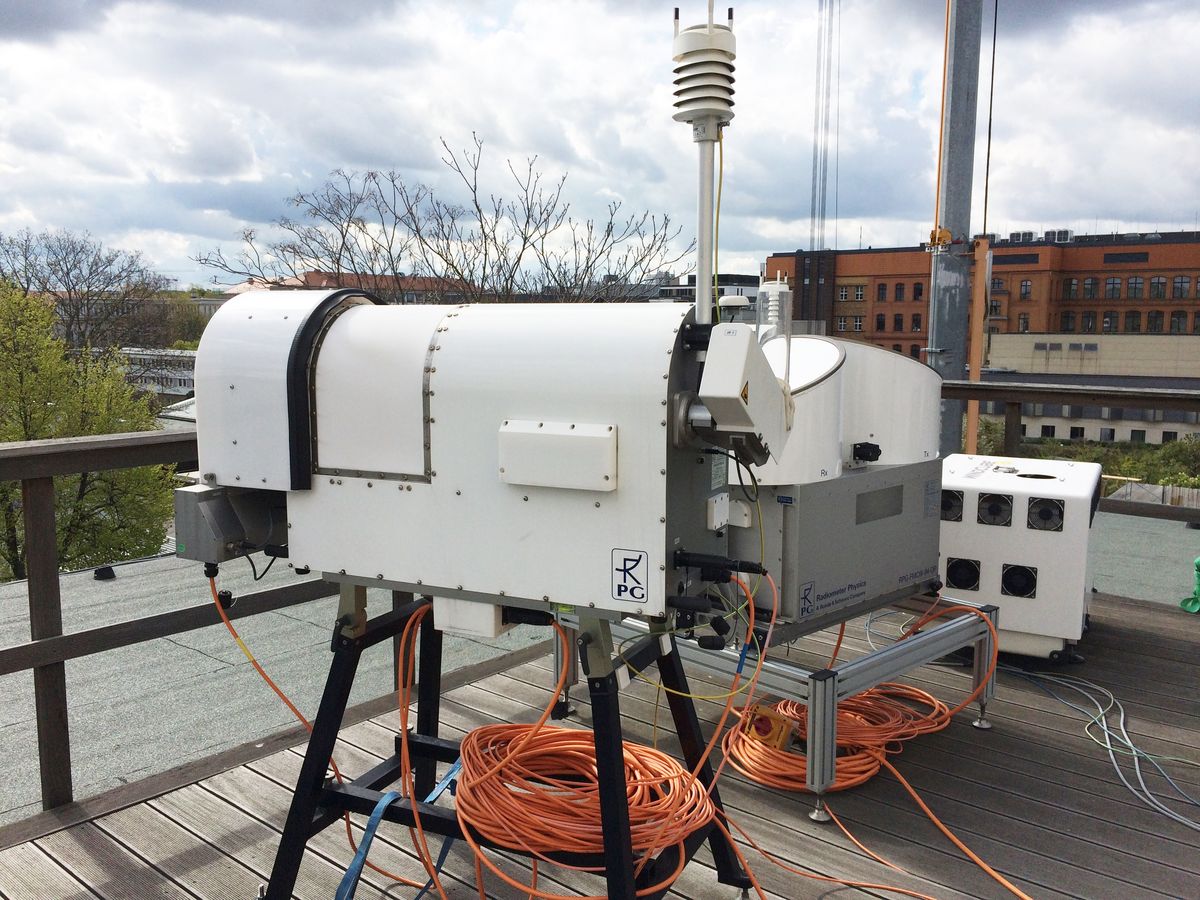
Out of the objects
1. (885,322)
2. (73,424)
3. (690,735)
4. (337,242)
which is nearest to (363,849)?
(690,735)

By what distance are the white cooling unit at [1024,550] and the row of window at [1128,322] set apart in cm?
5750

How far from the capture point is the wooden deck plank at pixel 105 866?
1.99m

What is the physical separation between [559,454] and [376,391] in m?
0.38

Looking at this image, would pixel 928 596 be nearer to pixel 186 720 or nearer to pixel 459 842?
pixel 459 842

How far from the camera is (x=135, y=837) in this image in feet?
7.18

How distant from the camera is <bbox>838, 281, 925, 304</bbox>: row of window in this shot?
2144 inches

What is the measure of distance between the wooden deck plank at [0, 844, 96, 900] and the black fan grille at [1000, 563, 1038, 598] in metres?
2.88

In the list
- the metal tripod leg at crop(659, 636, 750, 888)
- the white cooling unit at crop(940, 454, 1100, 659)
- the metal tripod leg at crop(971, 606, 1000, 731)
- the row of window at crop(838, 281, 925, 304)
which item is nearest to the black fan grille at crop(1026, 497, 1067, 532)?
the white cooling unit at crop(940, 454, 1100, 659)

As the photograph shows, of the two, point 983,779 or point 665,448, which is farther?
point 983,779

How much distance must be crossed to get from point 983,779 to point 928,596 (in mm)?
610

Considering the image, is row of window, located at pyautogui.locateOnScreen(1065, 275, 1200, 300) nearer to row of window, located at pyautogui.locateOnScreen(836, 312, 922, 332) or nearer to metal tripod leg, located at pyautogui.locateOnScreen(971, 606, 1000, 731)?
row of window, located at pyautogui.locateOnScreen(836, 312, 922, 332)

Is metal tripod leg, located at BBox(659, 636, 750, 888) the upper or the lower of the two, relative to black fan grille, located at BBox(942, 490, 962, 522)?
lower

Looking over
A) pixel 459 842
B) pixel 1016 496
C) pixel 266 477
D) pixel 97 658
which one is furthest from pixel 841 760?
pixel 97 658

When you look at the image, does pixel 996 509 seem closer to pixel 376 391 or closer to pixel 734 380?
pixel 734 380
